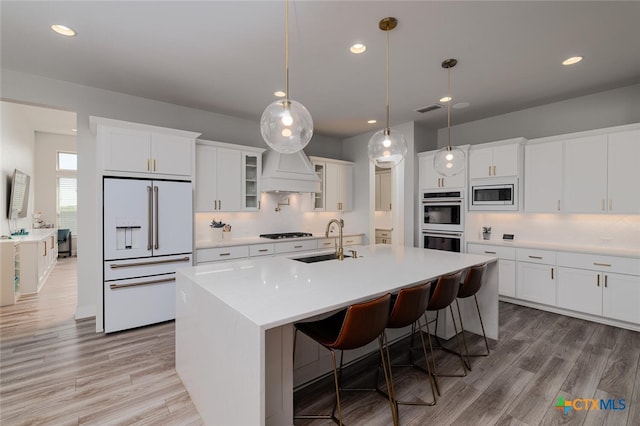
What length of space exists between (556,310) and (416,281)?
312 cm

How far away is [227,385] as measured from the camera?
5.23ft

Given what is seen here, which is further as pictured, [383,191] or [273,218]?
[383,191]

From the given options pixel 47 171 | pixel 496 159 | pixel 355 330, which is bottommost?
pixel 355 330

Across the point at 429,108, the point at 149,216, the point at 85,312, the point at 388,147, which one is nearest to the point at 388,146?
the point at 388,147

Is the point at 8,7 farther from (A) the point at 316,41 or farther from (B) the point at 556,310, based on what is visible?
(B) the point at 556,310

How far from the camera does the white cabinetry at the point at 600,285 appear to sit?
10.8 ft

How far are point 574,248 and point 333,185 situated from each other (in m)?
3.78

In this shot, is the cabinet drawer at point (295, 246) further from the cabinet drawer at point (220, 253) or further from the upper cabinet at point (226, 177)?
the upper cabinet at point (226, 177)

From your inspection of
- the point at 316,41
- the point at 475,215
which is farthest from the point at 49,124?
the point at 475,215

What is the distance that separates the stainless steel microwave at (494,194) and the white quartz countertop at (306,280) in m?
1.71

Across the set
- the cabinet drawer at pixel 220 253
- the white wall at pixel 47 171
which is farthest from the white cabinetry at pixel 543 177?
the white wall at pixel 47 171

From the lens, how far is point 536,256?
13.1ft

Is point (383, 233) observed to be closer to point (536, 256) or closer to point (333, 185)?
point (333, 185)

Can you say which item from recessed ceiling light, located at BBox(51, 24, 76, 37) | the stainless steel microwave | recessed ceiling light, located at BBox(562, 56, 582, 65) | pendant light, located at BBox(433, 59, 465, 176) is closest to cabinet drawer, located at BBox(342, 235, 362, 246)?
the stainless steel microwave
